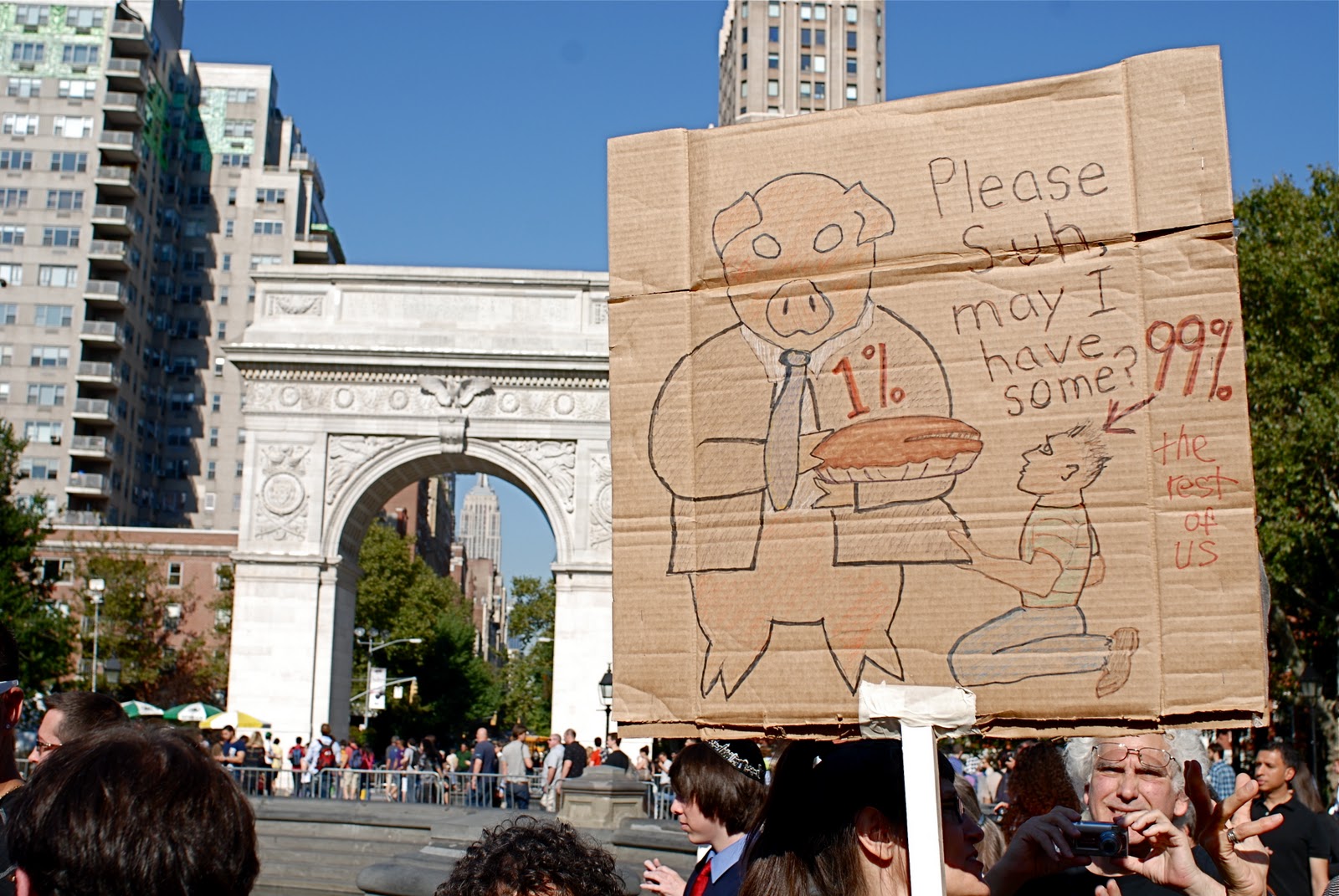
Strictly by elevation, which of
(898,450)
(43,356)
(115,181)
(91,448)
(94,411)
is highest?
(115,181)

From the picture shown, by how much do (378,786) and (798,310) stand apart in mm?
22251

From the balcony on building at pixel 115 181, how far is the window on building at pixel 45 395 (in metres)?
11.2

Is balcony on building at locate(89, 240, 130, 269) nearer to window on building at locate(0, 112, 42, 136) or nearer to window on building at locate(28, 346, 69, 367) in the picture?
window on building at locate(28, 346, 69, 367)

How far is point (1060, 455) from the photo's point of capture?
9.14 feet

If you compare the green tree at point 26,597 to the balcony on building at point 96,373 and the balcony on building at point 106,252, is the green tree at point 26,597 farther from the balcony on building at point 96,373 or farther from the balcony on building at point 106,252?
the balcony on building at point 106,252

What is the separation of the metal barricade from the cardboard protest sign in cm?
2024

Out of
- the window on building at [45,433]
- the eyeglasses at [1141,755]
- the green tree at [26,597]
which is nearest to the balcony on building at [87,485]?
the window on building at [45,433]

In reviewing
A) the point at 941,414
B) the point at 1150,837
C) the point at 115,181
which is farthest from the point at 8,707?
the point at 115,181

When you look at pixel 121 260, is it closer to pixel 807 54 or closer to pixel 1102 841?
pixel 807 54

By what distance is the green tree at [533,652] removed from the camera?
259 ft

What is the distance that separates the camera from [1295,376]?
1046 inches

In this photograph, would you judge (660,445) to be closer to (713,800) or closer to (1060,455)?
(1060,455)

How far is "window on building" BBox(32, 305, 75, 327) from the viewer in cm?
7044

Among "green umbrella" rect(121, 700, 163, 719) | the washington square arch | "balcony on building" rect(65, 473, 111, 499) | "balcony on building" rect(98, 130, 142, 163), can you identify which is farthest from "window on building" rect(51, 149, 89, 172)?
"green umbrella" rect(121, 700, 163, 719)
